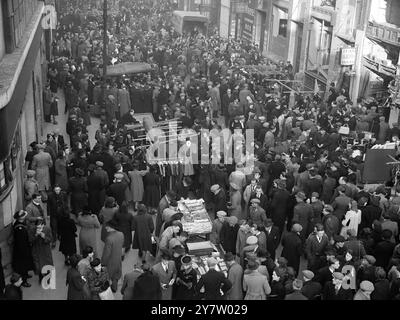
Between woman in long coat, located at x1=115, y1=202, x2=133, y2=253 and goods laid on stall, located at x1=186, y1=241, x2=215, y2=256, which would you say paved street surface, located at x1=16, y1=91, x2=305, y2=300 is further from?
goods laid on stall, located at x1=186, y1=241, x2=215, y2=256

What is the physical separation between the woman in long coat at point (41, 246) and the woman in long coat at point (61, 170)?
3.18m

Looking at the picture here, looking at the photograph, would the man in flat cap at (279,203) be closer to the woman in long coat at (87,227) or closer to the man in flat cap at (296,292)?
the woman in long coat at (87,227)

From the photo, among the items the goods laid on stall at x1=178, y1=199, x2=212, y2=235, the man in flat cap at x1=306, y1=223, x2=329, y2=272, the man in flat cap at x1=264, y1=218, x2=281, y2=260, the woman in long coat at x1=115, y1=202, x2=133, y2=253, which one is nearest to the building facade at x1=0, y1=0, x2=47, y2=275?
the woman in long coat at x1=115, y1=202, x2=133, y2=253

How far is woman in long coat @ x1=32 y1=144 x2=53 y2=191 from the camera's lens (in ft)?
46.7

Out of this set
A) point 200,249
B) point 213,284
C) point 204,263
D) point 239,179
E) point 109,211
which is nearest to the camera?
point 213,284

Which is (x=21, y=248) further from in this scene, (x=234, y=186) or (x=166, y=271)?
(x=234, y=186)

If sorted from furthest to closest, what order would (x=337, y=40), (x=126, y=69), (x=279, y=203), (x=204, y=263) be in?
1. (x=337, y=40)
2. (x=126, y=69)
3. (x=279, y=203)
4. (x=204, y=263)

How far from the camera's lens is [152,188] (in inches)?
562

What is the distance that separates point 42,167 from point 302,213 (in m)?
6.37

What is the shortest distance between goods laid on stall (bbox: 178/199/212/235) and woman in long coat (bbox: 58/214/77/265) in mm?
2283

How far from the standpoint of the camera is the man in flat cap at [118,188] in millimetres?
13461

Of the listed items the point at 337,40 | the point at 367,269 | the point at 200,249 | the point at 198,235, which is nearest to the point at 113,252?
the point at 200,249

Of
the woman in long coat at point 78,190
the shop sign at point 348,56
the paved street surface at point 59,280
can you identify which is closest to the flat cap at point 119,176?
the woman in long coat at point 78,190
